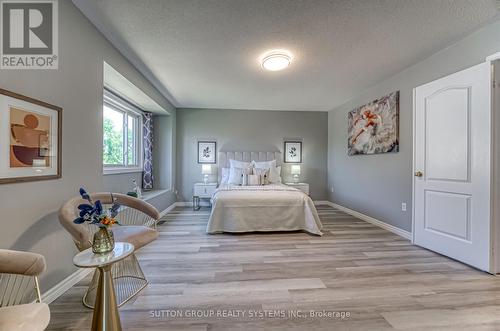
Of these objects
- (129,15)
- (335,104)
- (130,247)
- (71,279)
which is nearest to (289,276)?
(130,247)

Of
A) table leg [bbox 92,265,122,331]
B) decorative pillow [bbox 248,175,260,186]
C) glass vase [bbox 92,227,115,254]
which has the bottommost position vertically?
table leg [bbox 92,265,122,331]

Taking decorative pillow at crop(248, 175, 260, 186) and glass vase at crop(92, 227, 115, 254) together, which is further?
decorative pillow at crop(248, 175, 260, 186)

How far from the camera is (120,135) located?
412cm

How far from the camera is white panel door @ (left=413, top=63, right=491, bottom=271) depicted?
222 centimetres

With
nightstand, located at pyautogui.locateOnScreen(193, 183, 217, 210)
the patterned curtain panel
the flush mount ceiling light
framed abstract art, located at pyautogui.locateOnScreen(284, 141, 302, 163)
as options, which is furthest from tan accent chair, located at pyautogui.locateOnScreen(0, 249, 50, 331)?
framed abstract art, located at pyautogui.locateOnScreen(284, 141, 302, 163)

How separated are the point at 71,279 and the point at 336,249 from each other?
2856 millimetres

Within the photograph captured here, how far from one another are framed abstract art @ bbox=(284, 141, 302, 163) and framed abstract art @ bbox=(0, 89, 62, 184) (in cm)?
464

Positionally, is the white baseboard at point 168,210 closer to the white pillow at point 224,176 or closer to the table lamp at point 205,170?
the table lamp at point 205,170

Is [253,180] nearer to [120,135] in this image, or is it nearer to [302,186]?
[302,186]

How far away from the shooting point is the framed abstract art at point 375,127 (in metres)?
3.49

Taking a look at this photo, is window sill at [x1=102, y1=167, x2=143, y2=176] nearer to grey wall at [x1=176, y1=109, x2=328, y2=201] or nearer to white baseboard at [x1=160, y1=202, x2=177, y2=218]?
white baseboard at [x1=160, y1=202, x2=177, y2=218]

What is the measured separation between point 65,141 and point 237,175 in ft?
10.6

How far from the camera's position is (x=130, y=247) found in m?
1.47

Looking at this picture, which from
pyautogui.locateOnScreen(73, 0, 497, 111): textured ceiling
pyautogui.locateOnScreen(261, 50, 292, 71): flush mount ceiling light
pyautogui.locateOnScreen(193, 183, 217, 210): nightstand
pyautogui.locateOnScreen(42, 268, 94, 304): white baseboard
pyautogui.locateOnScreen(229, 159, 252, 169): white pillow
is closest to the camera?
pyautogui.locateOnScreen(42, 268, 94, 304): white baseboard
